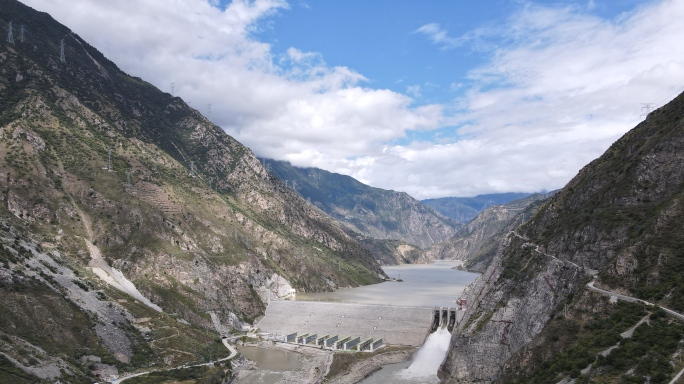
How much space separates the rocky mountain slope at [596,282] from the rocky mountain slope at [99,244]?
59196 mm

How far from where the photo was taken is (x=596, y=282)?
182ft

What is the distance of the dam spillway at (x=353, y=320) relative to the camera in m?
109

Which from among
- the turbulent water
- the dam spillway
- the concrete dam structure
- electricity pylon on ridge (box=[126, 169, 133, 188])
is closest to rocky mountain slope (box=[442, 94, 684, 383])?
the turbulent water

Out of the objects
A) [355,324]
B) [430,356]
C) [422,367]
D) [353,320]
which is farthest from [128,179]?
[422,367]

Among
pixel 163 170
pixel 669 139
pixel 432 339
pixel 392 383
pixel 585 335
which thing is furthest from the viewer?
pixel 163 170

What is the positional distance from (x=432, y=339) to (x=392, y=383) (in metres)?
24.3

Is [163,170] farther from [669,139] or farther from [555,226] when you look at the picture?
[669,139]

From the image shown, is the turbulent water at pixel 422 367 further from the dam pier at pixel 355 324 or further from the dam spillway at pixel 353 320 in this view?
the dam spillway at pixel 353 320

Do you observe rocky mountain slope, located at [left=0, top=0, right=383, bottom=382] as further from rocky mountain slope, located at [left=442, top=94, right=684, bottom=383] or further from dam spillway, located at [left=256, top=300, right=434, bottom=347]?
rocky mountain slope, located at [left=442, top=94, right=684, bottom=383]

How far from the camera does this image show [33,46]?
18300cm

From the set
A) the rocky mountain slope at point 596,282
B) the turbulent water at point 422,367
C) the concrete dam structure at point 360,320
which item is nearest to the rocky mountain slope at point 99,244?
the concrete dam structure at point 360,320

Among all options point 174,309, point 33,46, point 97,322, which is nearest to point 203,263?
point 174,309

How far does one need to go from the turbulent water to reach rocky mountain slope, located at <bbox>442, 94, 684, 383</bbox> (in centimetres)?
749

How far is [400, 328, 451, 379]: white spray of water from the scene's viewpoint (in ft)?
287
